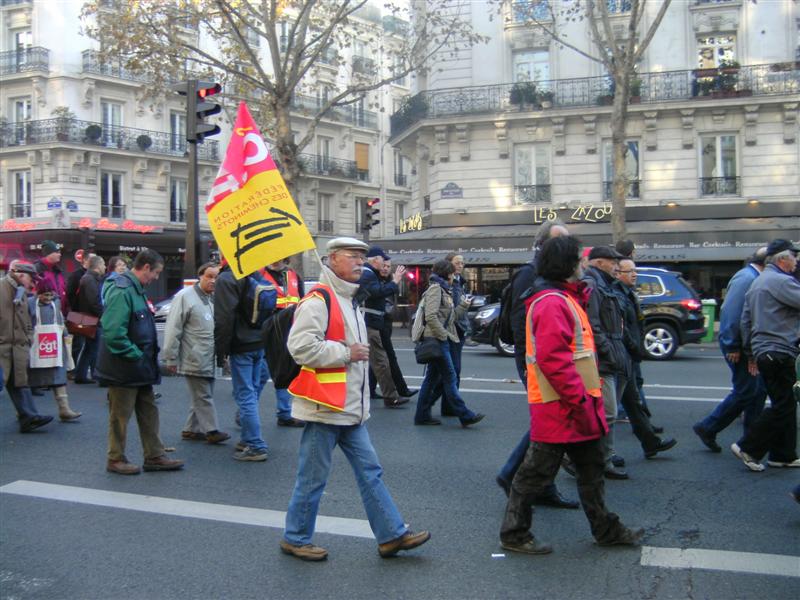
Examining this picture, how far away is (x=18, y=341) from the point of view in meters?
8.02

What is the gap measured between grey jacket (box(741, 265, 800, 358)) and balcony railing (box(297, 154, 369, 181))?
122ft

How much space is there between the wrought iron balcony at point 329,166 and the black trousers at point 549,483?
38.4 meters

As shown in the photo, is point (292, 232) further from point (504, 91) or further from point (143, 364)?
point (504, 91)

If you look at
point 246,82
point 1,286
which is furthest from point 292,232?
point 246,82

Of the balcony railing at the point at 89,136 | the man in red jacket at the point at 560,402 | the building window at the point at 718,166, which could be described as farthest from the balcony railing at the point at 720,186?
the man in red jacket at the point at 560,402

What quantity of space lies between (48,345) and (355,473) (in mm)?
5281

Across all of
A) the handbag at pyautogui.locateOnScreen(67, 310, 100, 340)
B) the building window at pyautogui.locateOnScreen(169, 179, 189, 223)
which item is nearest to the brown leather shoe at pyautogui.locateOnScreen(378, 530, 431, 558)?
the handbag at pyautogui.locateOnScreen(67, 310, 100, 340)

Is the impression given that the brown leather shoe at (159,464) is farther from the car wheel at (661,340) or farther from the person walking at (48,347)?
the car wheel at (661,340)

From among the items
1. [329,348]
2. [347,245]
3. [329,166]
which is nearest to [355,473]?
[329,348]

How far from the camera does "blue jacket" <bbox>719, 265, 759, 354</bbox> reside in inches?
263

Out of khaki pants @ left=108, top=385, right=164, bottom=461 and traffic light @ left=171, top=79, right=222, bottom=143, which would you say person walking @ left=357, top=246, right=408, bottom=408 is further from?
traffic light @ left=171, top=79, right=222, bottom=143

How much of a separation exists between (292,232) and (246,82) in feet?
67.0

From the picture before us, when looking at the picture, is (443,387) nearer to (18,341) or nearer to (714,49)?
(18,341)

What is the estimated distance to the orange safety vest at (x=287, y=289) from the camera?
23.5ft
